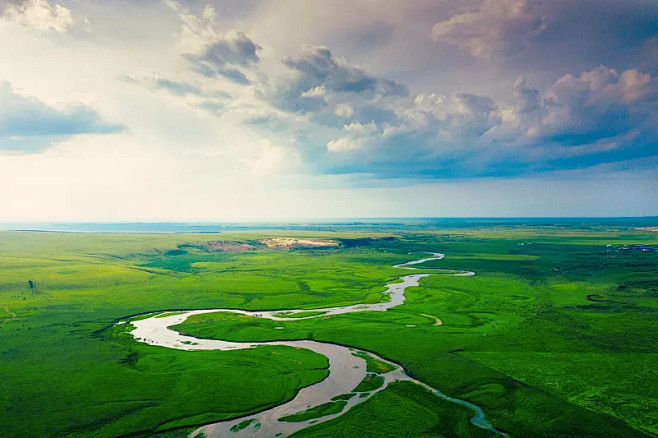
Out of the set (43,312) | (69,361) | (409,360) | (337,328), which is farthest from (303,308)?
(43,312)

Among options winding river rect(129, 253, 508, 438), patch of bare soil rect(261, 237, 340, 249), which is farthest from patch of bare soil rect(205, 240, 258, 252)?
winding river rect(129, 253, 508, 438)

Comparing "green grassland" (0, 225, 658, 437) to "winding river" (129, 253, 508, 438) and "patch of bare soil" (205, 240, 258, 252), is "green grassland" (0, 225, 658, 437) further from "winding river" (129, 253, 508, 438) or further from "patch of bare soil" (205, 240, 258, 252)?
"patch of bare soil" (205, 240, 258, 252)

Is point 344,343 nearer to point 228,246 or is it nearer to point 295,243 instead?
point 228,246

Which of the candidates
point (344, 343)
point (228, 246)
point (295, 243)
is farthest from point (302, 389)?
point (295, 243)

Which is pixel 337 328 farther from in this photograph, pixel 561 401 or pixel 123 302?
pixel 123 302

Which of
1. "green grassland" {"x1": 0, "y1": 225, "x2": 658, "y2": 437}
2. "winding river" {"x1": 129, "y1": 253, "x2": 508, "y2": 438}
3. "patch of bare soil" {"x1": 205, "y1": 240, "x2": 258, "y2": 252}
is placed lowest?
"winding river" {"x1": 129, "y1": 253, "x2": 508, "y2": 438}

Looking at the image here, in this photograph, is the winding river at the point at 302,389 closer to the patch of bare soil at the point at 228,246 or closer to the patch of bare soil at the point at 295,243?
the patch of bare soil at the point at 228,246
